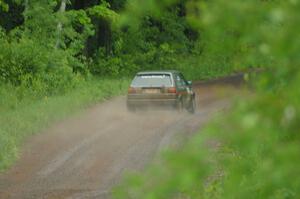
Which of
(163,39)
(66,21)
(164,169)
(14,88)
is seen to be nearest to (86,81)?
(66,21)

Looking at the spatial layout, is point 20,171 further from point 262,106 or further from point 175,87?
point 262,106

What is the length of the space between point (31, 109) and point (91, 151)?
16.1 feet

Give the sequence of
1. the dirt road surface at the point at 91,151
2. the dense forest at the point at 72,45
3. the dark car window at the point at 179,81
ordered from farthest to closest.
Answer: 1. the dense forest at the point at 72,45
2. the dark car window at the point at 179,81
3. the dirt road surface at the point at 91,151

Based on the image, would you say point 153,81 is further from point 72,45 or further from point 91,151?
point 72,45

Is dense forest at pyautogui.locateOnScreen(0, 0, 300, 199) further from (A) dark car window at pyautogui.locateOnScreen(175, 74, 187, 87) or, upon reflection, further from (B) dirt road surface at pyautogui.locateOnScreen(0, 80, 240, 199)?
(A) dark car window at pyautogui.locateOnScreen(175, 74, 187, 87)

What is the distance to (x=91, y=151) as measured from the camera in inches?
629

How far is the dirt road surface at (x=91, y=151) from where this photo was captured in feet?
40.9

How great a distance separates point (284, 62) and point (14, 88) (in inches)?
854

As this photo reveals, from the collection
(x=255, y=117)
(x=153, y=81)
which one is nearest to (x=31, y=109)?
(x=153, y=81)

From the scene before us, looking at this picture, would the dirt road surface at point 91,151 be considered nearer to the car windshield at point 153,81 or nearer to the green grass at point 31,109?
the green grass at point 31,109

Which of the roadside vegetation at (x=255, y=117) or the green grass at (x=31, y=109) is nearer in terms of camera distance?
the roadside vegetation at (x=255, y=117)

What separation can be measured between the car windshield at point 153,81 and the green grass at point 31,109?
215cm

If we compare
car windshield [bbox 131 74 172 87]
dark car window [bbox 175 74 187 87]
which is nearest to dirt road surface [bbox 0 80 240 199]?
car windshield [bbox 131 74 172 87]

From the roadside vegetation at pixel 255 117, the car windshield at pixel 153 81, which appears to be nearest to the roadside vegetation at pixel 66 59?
the roadside vegetation at pixel 255 117
